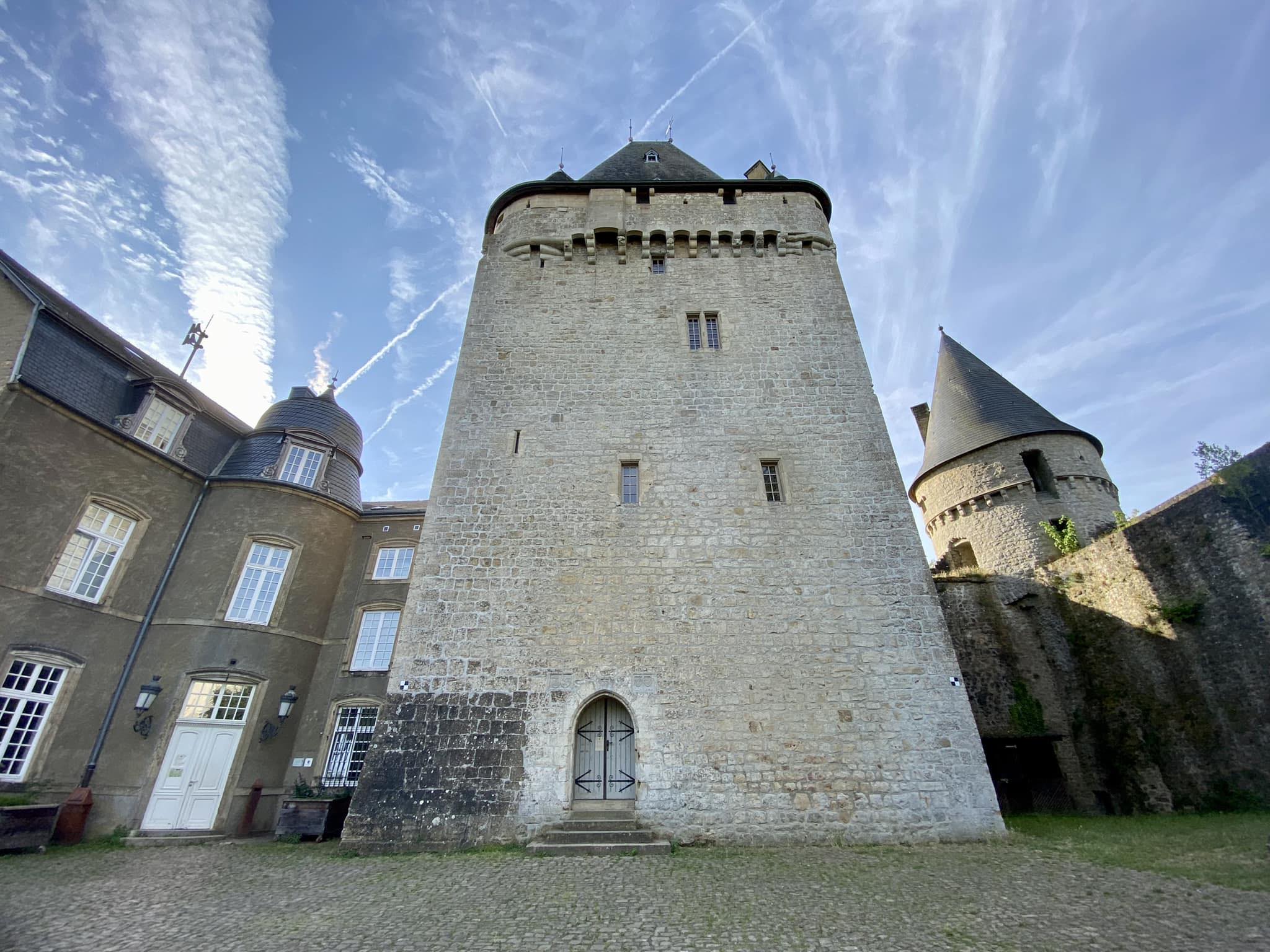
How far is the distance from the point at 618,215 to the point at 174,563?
11478 mm

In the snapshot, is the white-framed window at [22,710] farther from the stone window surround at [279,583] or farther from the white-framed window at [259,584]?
the white-framed window at [259,584]

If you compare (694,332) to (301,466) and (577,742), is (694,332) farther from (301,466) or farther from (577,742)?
(301,466)

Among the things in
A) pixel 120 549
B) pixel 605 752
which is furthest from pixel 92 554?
pixel 605 752

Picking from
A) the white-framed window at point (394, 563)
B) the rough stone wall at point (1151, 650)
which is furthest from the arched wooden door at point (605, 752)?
the rough stone wall at point (1151, 650)

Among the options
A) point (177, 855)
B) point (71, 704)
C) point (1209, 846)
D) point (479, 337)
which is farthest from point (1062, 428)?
point (71, 704)

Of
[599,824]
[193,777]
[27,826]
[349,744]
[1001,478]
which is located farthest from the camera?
[1001,478]

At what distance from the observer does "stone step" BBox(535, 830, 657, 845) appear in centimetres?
680

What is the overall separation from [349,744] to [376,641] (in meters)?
1.95

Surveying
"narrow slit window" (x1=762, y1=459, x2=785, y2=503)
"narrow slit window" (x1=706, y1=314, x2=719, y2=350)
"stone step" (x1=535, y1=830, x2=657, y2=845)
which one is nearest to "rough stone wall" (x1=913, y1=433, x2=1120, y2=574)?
"narrow slit window" (x1=762, y1=459, x2=785, y2=503)

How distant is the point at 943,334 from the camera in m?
19.1

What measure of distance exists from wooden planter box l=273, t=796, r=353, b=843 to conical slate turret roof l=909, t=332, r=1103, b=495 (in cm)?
1677

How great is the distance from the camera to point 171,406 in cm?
1149

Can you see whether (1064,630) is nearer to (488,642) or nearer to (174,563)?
(488,642)

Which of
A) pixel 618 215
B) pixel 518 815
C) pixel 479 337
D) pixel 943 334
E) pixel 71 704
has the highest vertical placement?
pixel 943 334
